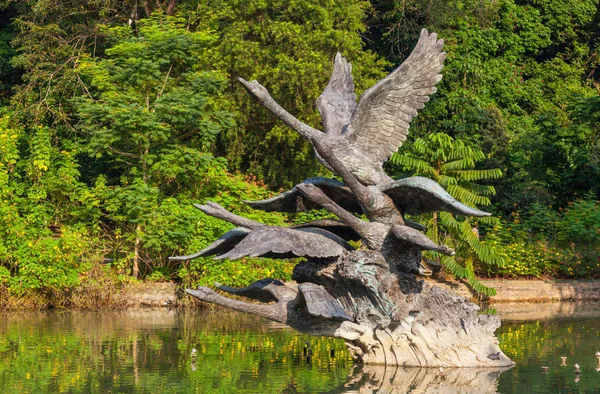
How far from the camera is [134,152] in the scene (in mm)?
20891

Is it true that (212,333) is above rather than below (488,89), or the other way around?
below

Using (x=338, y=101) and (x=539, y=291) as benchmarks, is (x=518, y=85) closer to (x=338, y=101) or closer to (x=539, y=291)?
(x=539, y=291)

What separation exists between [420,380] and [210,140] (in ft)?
32.3

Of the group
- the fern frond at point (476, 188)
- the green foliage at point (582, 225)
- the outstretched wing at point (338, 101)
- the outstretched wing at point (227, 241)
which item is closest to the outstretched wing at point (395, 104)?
the outstretched wing at point (338, 101)

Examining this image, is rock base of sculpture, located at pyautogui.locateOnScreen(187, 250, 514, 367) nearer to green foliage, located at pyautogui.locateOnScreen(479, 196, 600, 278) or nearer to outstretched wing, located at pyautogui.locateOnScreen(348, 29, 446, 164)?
outstretched wing, located at pyautogui.locateOnScreen(348, 29, 446, 164)

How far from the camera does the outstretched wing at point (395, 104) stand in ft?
42.7

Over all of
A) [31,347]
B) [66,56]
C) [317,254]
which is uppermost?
[66,56]

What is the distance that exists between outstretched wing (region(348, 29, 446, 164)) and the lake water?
2618 millimetres

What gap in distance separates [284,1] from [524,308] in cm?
836

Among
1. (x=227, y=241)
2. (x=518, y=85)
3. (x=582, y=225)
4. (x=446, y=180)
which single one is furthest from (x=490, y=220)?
(x=227, y=241)

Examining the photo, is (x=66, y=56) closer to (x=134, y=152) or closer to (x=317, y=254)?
(x=134, y=152)

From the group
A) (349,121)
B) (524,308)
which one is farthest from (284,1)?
(349,121)

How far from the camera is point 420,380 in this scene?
38.7 ft

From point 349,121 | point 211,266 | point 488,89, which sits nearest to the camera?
point 349,121
